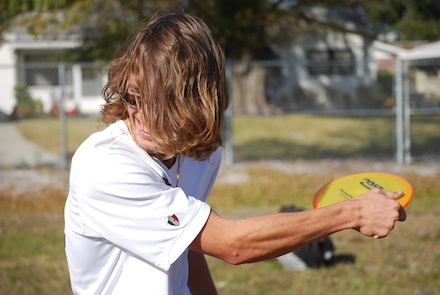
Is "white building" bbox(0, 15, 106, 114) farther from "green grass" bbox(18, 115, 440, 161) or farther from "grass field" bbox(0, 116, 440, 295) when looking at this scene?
"grass field" bbox(0, 116, 440, 295)

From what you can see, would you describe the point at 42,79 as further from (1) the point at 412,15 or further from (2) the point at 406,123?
(2) the point at 406,123

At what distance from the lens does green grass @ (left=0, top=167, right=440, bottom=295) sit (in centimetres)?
603

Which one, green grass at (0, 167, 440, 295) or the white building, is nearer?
green grass at (0, 167, 440, 295)

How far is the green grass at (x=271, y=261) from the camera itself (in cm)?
603

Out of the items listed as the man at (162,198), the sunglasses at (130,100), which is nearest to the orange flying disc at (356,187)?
the man at (162,198)

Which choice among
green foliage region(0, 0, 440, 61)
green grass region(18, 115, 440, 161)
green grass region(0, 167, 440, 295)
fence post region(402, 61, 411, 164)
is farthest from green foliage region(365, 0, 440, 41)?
green grass region(0, 167, 440, 295)

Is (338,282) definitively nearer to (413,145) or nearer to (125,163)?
(125,163)

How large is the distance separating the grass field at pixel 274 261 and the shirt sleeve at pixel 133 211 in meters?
1.60

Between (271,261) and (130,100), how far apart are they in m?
5.07

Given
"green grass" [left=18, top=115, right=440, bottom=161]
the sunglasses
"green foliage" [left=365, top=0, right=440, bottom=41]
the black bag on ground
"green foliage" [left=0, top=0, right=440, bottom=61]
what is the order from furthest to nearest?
"green foliage" [left=365, top=0, right=440, bottom=41] → "green grass" [left=18, top=115, right=440, bottom=161] → "green foliage" [left=0, top=0, right=440, bottom=61] → the black bag on ground → the sunglasses

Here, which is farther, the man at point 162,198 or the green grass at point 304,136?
the green grass at point 304,136

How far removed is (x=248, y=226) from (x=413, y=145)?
16.8 m

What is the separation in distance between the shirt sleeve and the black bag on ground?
4.70 m

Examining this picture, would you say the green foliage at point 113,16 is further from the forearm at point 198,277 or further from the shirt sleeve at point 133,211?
the shirt sleeve at point 133,211
